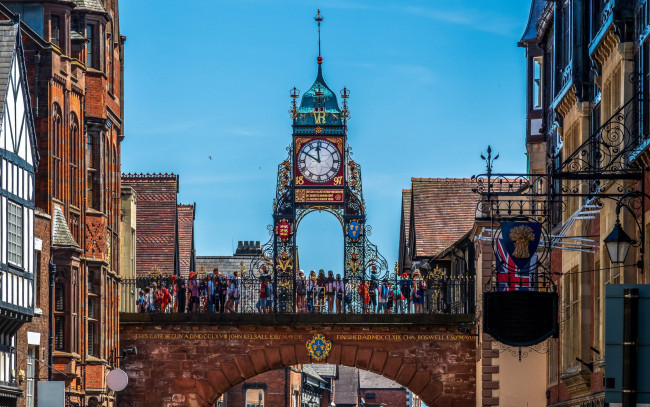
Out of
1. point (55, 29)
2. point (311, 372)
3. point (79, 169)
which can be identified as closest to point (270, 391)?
point (311, 372)

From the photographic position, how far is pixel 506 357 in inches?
1843

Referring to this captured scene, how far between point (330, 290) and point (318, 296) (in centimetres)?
60

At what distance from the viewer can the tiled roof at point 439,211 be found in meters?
62.3

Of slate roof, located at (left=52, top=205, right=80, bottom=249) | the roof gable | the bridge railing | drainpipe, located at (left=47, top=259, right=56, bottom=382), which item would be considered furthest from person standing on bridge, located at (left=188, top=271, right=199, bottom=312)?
the roof gable

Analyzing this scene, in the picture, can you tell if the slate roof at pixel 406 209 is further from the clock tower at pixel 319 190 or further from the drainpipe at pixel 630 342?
the drainpipe at pixel 630 342

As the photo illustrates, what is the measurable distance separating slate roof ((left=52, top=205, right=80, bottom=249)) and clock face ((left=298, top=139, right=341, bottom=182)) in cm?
1237

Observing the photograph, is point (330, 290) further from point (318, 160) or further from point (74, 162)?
point (74, 162)

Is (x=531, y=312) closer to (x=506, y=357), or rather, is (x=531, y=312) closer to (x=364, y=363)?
(x=506, y=357)

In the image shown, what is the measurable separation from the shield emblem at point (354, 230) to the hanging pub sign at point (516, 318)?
20.0 meters

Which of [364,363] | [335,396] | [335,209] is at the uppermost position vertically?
[335,209]

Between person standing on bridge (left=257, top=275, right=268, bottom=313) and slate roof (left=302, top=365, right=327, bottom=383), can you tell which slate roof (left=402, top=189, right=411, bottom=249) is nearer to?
person standing on bridge (left=257, top=275, right=268, bottom=313)

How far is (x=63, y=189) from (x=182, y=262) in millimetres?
31837

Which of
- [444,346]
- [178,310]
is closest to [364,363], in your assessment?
[444,346]

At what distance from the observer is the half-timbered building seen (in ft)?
111
